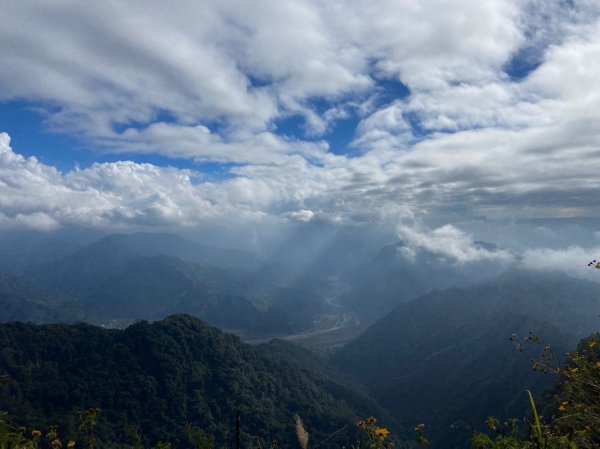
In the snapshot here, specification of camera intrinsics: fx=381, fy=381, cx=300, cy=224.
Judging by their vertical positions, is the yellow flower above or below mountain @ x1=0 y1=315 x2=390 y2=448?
above

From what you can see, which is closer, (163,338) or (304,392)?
(163,338)

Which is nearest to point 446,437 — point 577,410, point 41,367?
point 41,367

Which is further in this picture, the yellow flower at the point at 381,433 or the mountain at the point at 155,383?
the mountain at the point at 155,383

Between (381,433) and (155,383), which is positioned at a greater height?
(381,433)

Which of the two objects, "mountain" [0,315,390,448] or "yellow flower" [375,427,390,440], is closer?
"yellow flower" [375,427,390,440]

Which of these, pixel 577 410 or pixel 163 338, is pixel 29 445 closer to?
pixel 577 410

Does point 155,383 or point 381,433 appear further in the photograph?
point 155,383

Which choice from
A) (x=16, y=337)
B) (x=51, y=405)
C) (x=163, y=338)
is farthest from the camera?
(x=163, y=338)

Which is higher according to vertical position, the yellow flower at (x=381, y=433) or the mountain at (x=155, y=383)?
the yellow flower at (x=381, y=433)
